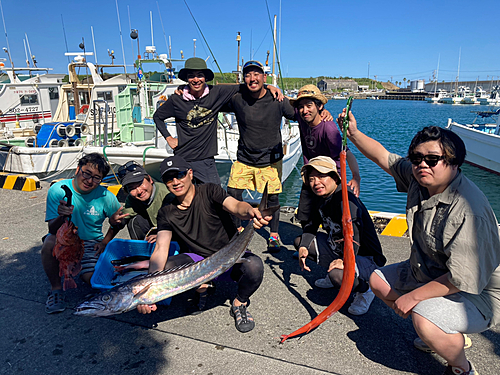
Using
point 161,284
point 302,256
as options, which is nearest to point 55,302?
point 161,284

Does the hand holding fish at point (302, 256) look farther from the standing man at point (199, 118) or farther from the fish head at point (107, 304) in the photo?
the standing man at point (199, 118)

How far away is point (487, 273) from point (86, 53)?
55.3 ft

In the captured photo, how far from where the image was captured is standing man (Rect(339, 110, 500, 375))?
2035 millimetres

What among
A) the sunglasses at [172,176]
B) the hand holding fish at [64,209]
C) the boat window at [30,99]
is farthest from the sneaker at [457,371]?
the boat window at [30,99]

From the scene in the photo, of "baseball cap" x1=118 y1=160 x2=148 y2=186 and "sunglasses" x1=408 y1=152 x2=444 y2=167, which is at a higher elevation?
"sunglasses" x1=408 y1=152 x2=444 y2=167

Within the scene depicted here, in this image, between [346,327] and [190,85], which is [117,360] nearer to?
[346,327]

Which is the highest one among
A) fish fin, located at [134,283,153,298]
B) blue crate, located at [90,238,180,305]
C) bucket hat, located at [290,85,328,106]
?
bucket hat, located at [290,85,328,106]

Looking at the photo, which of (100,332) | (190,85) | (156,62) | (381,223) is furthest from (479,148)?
(100,332)

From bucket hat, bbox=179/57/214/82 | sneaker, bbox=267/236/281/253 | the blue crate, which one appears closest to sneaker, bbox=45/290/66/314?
the blue crate

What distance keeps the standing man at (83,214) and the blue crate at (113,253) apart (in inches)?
5.1

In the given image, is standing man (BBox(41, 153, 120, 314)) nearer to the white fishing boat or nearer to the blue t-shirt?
the blue t-shirt

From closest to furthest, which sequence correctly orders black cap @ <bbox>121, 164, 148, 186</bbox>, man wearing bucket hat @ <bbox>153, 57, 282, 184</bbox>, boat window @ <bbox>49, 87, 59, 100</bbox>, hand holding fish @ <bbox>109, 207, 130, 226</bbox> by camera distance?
black cap @ <bbox>121, 164, 148, 186</bbox>
hand holding fish @ <bbox>109, 207, 130, 226</bbox>
man wearing bucket hat @ <bbox>153, 57, 282, 184</bbox>
boat window @ <bbox>49, 87, 59, 100</bbox>

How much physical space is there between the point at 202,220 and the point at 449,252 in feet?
6.59

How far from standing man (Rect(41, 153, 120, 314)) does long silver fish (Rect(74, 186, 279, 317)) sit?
1002mm
